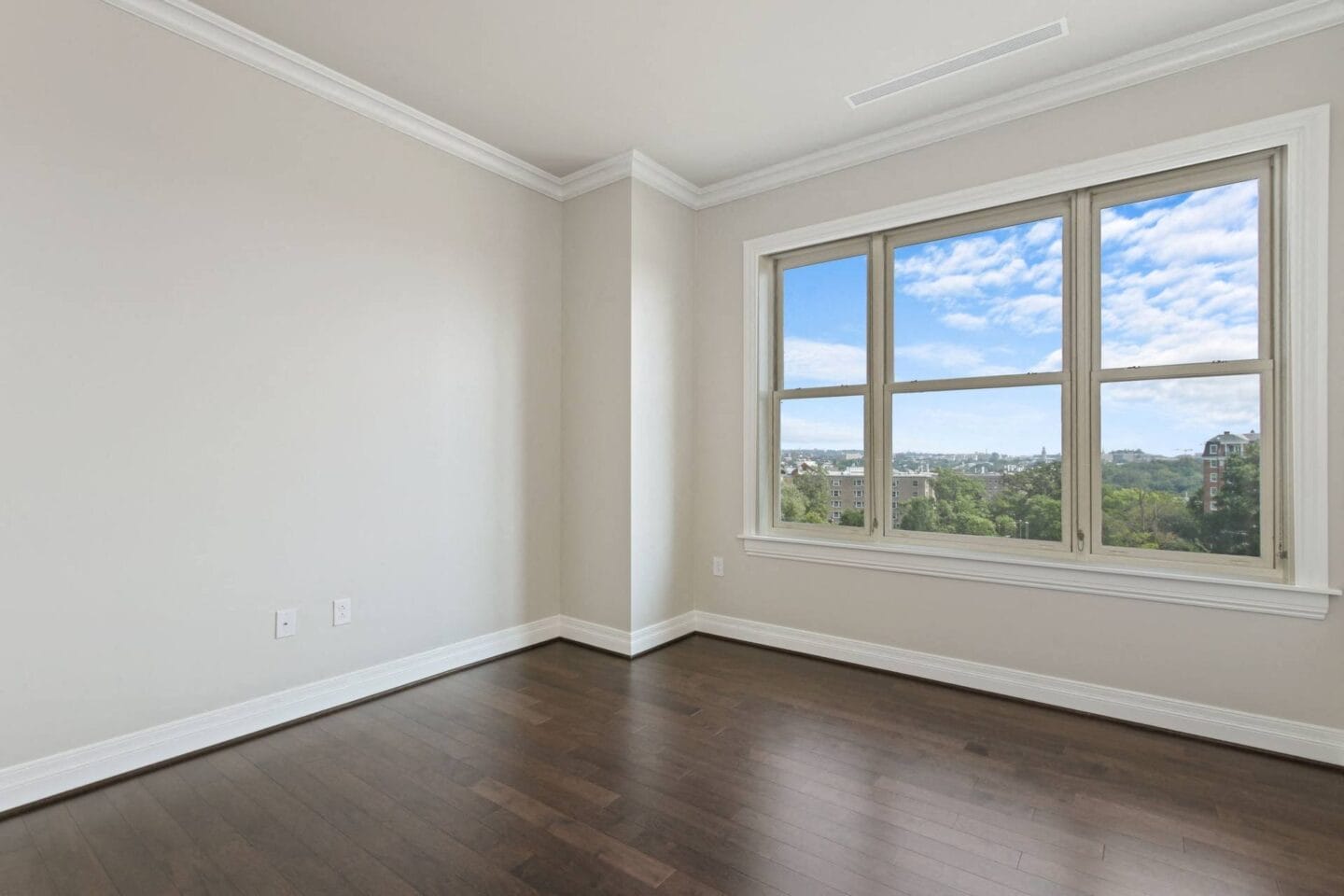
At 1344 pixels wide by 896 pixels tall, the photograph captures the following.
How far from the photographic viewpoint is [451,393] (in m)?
3.51

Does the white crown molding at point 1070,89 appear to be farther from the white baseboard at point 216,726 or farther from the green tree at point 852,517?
the white baseboard at point 216,726

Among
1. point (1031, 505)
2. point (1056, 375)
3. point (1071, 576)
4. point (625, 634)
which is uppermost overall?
point (1056, 375)

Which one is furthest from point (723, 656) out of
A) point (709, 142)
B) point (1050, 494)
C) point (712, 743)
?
point (709, 142)

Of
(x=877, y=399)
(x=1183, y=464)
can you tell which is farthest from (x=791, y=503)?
(x=1183, y=464)

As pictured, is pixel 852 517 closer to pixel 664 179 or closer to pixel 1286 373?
pixel 1286 373

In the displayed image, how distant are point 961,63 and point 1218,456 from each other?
1995 millimetres

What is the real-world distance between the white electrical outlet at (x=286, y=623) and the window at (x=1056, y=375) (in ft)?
8.60

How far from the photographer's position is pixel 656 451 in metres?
3.99

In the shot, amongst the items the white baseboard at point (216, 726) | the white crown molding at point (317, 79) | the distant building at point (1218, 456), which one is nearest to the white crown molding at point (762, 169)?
the white crown molding at point (317, 79)

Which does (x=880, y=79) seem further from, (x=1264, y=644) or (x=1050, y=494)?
(x=1264, y=644)

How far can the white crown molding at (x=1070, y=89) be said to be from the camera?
2518 millimetres

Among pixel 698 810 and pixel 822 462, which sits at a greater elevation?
pixel 822 462

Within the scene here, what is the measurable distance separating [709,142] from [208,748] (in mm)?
3634

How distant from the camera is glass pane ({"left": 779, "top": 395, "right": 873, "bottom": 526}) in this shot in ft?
12.5
